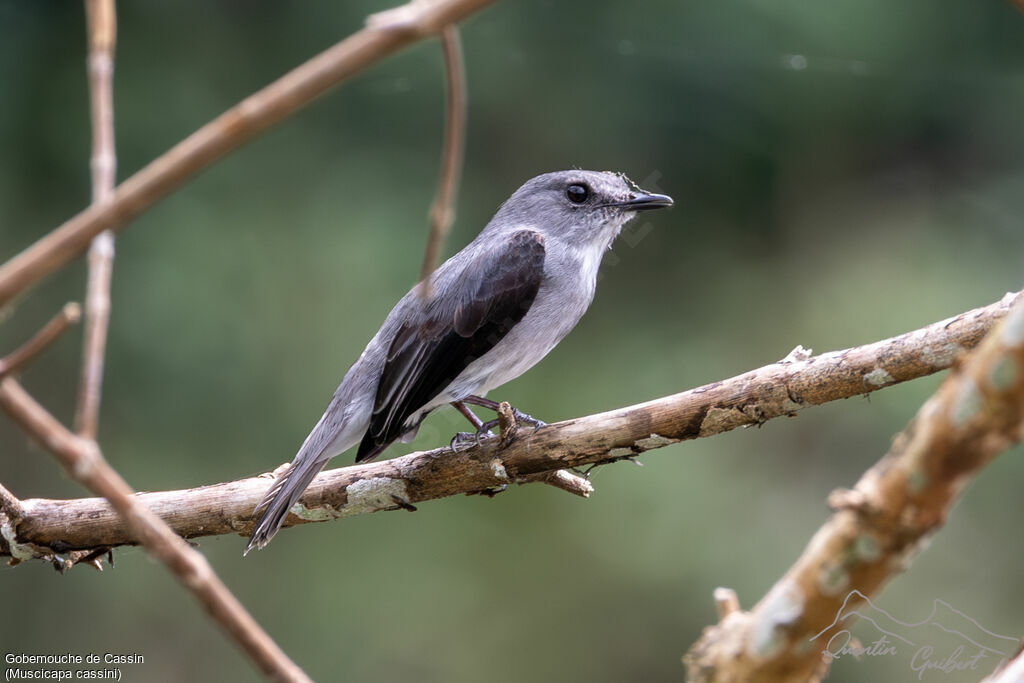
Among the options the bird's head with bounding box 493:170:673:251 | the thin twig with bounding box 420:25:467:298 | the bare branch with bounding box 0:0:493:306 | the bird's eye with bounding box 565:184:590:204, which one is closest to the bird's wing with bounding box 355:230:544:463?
the bird's head with bounding box 493:170:673:251

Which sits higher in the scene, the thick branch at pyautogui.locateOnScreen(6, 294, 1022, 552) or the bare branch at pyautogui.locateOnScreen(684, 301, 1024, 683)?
the thick branch at pyautogui.locateOnScreen(6, 294, 1022, 552)

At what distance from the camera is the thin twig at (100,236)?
0.98 m

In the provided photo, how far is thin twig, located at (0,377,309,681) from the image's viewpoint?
927 mm

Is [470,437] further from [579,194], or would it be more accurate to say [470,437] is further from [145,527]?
[145,527]

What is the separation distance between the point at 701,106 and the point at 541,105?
3.33ft

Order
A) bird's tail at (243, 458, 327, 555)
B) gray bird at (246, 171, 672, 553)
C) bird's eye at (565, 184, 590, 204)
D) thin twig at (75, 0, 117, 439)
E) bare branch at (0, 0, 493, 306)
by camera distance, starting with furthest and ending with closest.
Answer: bird's eye at (565, 184, 590, 204), gray bird at (246, 171, 672, 553), bird's tail at (243, 458, 327, 555), thin twig at (75, 0, 117, 439), bare branch at (0, 0, 493, 306)

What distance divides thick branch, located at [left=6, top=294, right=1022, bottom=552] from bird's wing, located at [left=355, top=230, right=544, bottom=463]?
18 cm

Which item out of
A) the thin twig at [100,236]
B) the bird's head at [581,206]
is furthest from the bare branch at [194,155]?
the bird's head at [581,206]

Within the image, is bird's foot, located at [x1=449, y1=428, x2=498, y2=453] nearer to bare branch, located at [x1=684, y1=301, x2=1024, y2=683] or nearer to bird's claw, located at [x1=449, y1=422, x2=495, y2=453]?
bird's claw, located at [x1=449, y1=422, x2=495, y2=453]

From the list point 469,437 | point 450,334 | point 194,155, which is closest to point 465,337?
point 450,334

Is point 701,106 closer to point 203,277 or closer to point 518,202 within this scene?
point 518,202

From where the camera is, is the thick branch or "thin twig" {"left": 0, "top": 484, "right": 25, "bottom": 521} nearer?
the thick branch

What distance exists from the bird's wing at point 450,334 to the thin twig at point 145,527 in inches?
96.9

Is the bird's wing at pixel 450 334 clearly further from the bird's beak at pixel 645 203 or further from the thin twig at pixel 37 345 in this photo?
the thin twig at pixel 37 345
